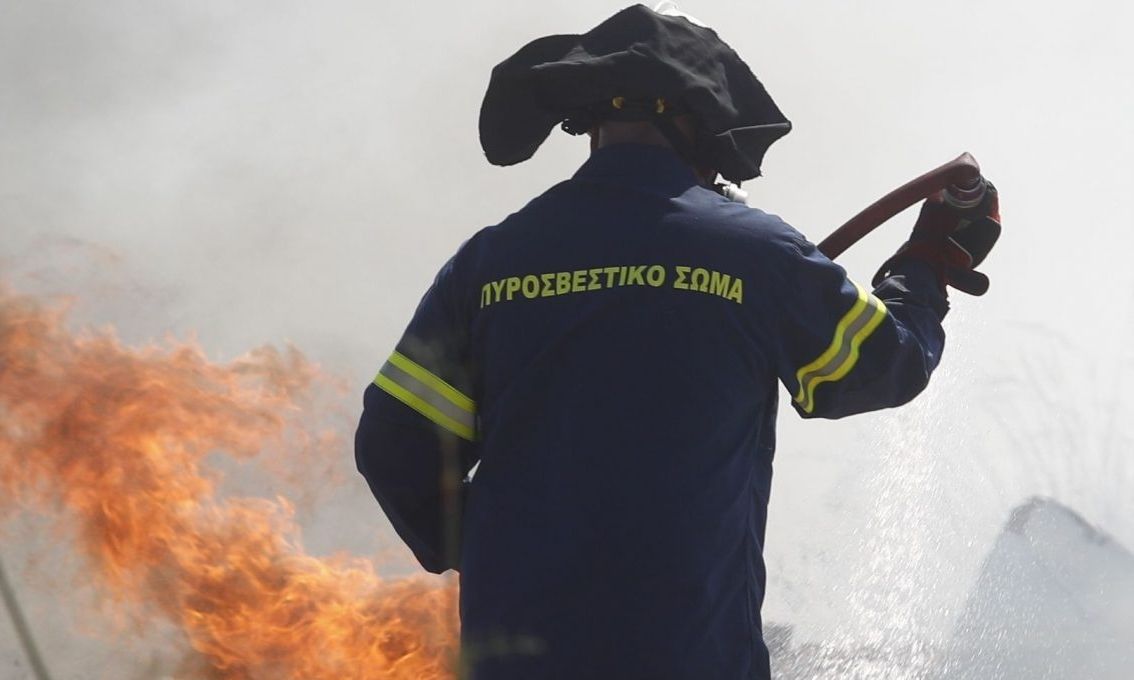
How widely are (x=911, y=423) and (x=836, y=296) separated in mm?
5895

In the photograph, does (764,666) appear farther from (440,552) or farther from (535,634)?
(440,552)

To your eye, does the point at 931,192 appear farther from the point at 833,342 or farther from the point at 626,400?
the point at 626,400

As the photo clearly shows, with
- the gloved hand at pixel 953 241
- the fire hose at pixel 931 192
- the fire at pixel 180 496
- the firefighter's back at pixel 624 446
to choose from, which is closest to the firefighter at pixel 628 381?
the firefighter's back at pixel 624 446

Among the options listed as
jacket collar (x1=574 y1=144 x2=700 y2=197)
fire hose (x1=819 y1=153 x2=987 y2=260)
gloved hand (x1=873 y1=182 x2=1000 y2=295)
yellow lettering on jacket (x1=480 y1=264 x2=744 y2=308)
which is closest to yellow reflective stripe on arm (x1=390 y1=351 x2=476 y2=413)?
yellow lettering on jacket (x1=480 y1=264 x2=744 y2=308)

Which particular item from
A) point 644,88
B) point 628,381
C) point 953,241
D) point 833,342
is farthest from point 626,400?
point 953,241

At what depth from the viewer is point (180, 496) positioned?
748 cm

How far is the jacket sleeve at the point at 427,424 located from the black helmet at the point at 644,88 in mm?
359

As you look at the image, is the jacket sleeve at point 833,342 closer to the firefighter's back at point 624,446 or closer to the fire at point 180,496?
the firefighter's back at point 624,446

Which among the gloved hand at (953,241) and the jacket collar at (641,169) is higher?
the jacket collar at (641,169)

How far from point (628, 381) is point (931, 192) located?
0.89m

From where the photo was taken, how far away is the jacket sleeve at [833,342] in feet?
6.65

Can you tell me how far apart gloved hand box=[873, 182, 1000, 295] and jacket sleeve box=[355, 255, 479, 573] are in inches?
33.7

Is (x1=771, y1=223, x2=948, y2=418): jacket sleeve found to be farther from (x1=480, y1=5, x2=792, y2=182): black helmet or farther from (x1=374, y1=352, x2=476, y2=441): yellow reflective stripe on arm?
(x1=374, y1=352, x2=476, y2=441): yellow reflective stripe on arm

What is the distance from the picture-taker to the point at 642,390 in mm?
1987
